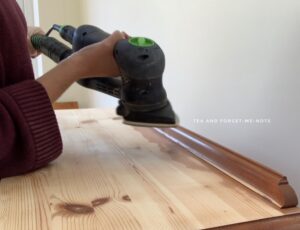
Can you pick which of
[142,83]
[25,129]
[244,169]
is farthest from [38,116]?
[244,169]

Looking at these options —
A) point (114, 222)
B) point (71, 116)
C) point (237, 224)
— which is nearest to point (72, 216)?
point (114, 222)

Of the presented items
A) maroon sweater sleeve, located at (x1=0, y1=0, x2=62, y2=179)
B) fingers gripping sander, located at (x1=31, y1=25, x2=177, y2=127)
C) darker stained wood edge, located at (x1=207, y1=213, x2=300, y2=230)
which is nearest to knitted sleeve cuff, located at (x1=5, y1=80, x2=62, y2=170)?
maroon sweater sleeve, located at (x1=0, y1=0, x2=62, y2=179)

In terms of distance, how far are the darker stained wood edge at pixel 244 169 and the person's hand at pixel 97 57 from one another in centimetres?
15

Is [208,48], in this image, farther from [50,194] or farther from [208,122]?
[50,194]

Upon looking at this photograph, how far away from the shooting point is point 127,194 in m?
0.37

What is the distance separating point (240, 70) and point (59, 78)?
0.90ft

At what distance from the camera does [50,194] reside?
1.24 ft

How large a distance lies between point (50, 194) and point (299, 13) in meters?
0.36

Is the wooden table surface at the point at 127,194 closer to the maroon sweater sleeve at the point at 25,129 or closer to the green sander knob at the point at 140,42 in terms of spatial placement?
the maroon sweater sleeve at the point at 25,129

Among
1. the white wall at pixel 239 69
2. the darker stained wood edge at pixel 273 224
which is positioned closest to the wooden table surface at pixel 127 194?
the darker stained wood edge at pixel 273 224

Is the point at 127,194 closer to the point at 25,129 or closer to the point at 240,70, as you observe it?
the point at 25,129

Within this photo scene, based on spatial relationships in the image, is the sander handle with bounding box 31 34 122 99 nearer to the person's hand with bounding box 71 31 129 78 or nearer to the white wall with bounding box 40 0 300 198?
the person's hand with bounding box 71 31 129 78

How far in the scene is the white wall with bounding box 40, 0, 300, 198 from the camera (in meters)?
0.49

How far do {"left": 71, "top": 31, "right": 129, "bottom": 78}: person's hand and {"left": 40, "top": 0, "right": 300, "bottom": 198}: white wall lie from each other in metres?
0.19
